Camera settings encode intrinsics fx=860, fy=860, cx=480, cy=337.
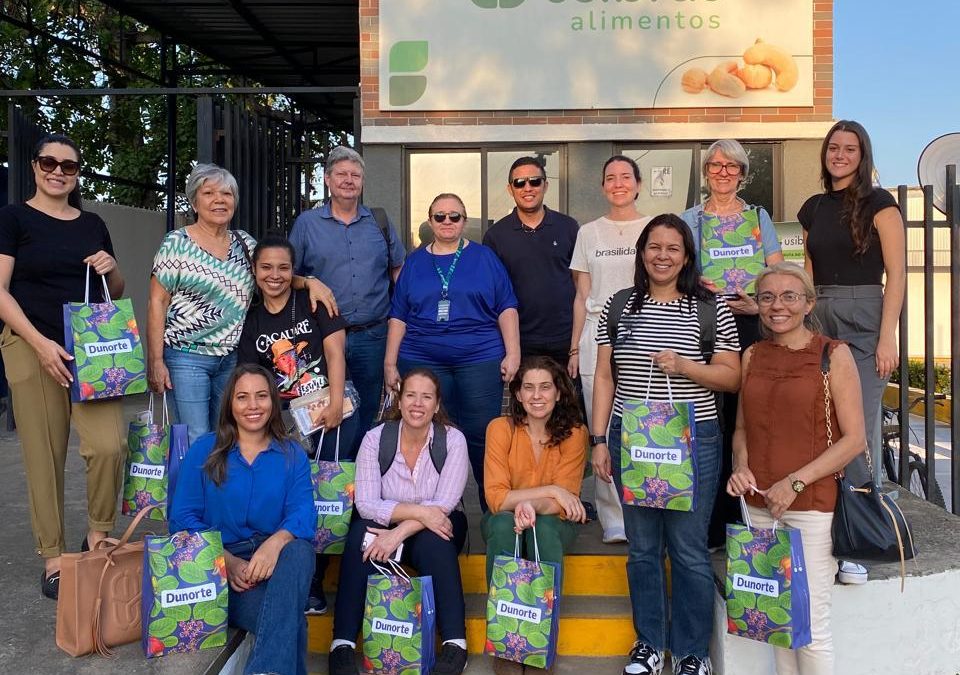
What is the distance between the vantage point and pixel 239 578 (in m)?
3.41

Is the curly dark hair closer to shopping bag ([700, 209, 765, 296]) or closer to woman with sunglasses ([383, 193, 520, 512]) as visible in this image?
woman with sunglasses ([383, 193, 520, 512])

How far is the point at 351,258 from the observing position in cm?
433

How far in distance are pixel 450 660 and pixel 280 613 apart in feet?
2.42

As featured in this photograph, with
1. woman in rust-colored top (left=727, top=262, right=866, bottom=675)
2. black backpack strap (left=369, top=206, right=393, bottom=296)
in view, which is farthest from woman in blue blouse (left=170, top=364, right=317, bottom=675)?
woman in rust-colored top (left=727, top=262, right=866, bottom=675)

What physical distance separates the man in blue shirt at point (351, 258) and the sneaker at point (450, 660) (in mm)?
1113

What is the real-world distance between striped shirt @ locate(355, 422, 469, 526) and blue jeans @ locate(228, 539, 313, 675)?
453mm

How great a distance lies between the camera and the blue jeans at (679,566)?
3432 mm

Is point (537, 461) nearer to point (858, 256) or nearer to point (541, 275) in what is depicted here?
point (541, 275)

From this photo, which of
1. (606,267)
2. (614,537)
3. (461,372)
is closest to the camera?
(606,267)

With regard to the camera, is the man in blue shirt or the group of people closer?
the group of people

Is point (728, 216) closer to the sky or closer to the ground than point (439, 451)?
closer to the sky

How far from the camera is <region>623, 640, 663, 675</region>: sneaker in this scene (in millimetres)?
3487

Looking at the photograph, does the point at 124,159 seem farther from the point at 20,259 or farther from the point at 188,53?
the point at 20,259

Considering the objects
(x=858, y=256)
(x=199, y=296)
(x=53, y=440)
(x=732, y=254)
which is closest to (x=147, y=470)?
(x=53, y=440)
